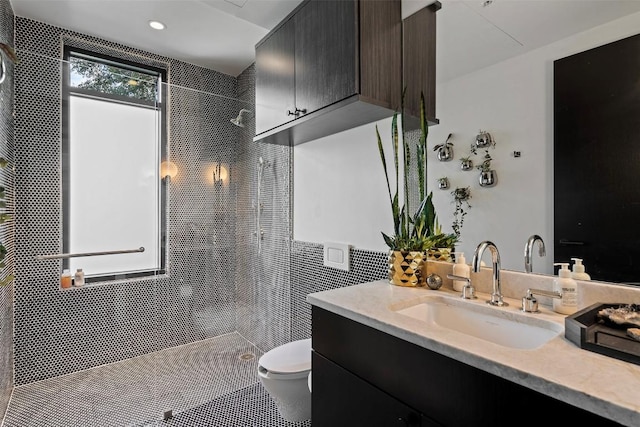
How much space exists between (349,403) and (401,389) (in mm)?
246

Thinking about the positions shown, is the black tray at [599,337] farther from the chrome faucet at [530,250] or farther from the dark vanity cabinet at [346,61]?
the dark vanity cabinet at [346,61]

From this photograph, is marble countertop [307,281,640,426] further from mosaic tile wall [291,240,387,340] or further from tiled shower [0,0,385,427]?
tiled shower [0,0,385,427]

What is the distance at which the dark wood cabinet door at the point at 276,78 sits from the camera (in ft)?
5.84

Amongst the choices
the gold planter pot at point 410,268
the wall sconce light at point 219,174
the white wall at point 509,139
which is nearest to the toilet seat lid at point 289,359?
the gold planter pot at point 410,268

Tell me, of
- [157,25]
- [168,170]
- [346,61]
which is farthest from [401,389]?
[157,25]

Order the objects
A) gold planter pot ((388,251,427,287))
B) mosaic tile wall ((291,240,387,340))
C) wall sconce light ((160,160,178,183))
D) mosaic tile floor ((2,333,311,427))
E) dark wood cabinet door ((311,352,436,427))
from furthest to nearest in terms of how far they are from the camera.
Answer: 1. wall sconce light ((160,160,178,183))
2. mosaic tile floor ((2,333,311,427))
3. mosaic tile wall ((291,240,387,340))
4. gold planter pot ((388,251,427,287))
5. dark wood cabinet door ((311,352,436,427))

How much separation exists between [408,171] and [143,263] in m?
2.10

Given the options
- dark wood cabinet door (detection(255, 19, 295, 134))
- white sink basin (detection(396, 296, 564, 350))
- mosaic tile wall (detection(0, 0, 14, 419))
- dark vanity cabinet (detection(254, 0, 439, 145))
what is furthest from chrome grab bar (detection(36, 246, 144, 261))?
white sink basin (detection(396, 296, 564, 350))

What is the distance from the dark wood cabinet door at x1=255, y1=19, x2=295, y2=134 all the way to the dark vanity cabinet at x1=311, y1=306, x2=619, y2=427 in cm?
118

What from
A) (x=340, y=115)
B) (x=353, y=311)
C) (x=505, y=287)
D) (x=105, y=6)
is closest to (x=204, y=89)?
(x=105, y=6)

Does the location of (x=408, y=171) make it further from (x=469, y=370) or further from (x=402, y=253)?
(x=469, y=370)

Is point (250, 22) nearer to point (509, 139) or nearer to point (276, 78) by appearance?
point (276, 78)

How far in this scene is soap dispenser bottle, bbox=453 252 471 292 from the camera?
4.13ft

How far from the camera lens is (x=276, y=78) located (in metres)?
1.91
